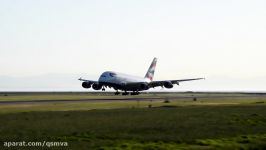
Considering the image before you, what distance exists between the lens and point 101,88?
12088 centimetres

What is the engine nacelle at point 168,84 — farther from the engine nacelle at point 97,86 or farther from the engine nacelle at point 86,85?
the engine nacelle at point 86,85

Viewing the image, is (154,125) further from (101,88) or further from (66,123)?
(101,88)

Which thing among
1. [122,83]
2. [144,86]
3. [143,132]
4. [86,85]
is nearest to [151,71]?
[144,86]

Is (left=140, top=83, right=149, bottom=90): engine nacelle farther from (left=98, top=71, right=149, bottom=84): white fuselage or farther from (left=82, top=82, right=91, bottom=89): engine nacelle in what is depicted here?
(left=82, top=82, right=91, bottom=89): engine nacelle

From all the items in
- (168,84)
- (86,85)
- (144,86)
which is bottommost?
(86,85)

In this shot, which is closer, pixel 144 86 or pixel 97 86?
pixel 97 86

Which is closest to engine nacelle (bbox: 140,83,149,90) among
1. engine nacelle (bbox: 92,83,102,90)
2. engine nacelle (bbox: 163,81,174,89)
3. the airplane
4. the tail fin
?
the airplane

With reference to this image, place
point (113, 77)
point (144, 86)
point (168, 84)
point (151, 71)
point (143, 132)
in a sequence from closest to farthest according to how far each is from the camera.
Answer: point (143, 132) → point (113, 77) → point (168, 84) → point (144, 86) → point (151, 71)

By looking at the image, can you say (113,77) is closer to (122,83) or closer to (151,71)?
(122,83)

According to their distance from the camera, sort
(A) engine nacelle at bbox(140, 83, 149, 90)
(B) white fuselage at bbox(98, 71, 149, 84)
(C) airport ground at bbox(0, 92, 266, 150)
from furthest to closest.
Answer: (A) engine nacelle at bbox(140, 83, 149, 90) < (B) white fuselage at bbox(98, 71, 149, 84) < (C) airport ground at bbox(0, 92, 266, 150)

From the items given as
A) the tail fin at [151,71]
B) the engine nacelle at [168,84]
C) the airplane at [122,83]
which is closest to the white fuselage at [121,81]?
the airplane at [122,83]

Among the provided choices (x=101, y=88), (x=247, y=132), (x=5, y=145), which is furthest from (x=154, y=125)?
(x=101, y=88)

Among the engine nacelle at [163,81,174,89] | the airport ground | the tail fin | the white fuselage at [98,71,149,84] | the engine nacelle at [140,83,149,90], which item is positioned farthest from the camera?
the tail fin

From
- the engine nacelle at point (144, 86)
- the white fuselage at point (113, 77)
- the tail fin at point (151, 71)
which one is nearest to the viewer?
the white fuselage at point (113, 77)
